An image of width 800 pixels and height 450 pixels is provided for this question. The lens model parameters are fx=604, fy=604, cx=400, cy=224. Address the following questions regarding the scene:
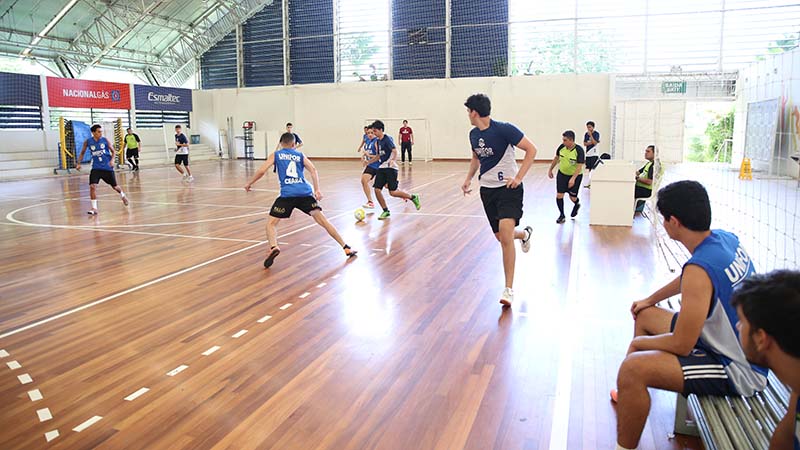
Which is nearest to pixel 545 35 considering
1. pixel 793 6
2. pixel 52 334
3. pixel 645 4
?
pixel 645 4

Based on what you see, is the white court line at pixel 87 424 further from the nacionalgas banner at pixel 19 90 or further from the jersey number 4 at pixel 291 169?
the nacionalgas banner at pixel 19 90

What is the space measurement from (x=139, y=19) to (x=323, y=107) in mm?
8671

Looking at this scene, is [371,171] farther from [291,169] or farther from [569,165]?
[291,169]

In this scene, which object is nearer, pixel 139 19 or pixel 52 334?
pixel 52 334

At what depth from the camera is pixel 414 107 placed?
1074 inches

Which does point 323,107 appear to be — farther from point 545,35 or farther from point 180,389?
point 180,389

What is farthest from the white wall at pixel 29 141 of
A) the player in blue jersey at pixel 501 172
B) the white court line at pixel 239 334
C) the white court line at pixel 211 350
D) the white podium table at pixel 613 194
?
the player in blue jersey at pixel 501 172

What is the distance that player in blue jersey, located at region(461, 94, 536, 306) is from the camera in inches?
205

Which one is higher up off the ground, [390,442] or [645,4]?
[645,4]

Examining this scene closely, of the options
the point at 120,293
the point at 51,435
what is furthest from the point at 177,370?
the point at 120,293

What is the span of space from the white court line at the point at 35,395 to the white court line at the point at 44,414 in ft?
0.58

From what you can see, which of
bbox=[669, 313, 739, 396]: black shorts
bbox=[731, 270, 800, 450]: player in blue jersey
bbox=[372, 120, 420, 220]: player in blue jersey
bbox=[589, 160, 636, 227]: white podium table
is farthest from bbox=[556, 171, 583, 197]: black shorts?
bbox=[731, 270, 800, 450]: player in blue jersey

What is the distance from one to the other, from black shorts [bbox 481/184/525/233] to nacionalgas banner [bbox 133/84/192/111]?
2454 centimetres

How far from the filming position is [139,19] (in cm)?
2469
